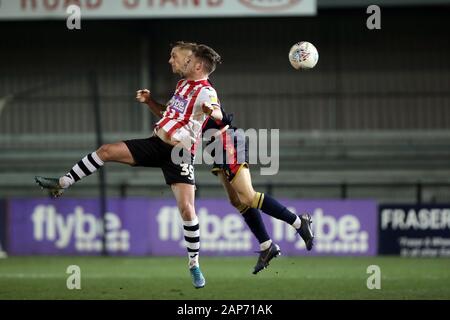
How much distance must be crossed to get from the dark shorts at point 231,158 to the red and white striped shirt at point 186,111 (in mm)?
402

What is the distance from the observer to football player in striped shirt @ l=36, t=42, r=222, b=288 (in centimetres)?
1032

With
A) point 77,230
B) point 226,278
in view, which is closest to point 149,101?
point 226,278

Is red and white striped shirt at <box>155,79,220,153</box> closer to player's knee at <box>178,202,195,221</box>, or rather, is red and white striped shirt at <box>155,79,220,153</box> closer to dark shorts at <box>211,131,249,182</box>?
dark shorts at <box>211,131,249,182</box>

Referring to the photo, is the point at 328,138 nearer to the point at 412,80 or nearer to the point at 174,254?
the point at 412,80

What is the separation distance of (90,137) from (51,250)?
404 cm

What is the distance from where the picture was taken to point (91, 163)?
33.9 feet

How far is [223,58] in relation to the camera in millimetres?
21484

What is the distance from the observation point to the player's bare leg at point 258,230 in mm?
10742

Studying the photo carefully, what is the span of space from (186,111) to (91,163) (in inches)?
43.7

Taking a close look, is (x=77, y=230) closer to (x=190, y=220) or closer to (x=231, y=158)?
(x=190, y=220)

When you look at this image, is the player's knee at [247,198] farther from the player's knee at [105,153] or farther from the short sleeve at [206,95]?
the player's knee at [105,153]

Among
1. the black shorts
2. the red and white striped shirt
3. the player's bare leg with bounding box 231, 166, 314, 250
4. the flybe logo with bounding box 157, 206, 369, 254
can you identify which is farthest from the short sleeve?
the flybe logo with bounding box 157, 206, 369, 254

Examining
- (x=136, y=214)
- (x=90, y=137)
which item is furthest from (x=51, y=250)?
(x=90, y=137)

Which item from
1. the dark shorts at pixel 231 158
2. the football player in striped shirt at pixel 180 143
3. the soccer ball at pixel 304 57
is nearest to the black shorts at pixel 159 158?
the football player in striped shirt at pixel 180 143
